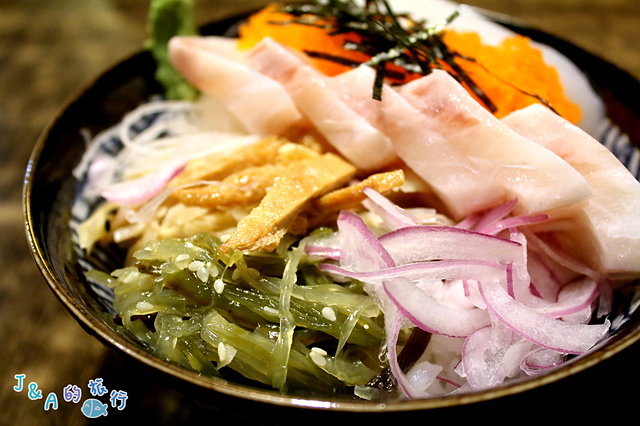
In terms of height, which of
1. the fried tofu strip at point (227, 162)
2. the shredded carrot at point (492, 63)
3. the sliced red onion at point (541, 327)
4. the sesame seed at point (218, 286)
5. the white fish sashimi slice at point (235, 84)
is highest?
the shredded carrot at point (492, 63)

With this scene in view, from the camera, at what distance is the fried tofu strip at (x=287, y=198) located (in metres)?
1.40

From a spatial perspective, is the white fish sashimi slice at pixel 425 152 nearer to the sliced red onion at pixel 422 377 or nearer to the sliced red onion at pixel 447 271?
the sliced red onion at pixel 447 271

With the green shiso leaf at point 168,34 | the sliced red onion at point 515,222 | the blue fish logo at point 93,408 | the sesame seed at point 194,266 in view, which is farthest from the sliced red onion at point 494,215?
the green shiso leaf at point 168,34

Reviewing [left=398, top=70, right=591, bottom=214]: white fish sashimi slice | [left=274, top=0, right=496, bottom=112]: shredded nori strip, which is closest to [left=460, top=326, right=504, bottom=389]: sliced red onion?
[left=398, top=70, right=591, bottom=214]: white fish sashimi slice

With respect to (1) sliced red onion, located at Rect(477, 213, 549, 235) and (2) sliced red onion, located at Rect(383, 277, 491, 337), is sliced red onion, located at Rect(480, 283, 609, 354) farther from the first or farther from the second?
(1) sliced red onion, located at Rect(477, 213, 549, 235)

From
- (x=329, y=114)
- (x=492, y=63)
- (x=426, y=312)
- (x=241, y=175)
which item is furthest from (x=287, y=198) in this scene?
(x=492, y=63)

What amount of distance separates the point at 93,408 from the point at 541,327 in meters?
1.37

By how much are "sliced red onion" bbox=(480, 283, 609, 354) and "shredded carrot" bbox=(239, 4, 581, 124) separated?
784 mm

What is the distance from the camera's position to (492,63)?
1951 millimetres

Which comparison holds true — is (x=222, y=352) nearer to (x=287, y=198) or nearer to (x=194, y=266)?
(x=194, y=266)

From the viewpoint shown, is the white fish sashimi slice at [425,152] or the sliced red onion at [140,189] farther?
the sliced red onion at [140,189]

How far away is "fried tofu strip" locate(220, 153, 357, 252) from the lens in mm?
1402

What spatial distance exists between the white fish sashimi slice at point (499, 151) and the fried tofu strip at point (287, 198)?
13.8 inches

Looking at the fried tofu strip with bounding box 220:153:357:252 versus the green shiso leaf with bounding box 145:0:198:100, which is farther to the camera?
the green shiso leaf with bounding box 145:0:198:100
